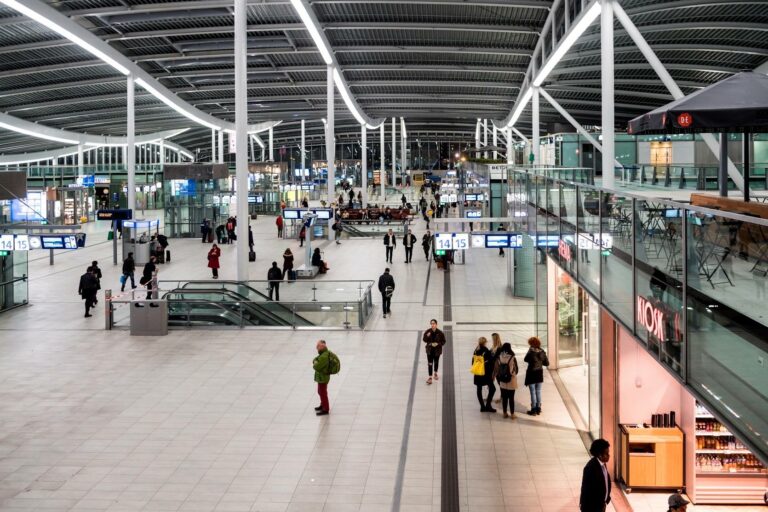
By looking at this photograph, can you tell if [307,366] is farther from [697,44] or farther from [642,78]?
[642,78]

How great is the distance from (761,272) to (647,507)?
5.50 metres

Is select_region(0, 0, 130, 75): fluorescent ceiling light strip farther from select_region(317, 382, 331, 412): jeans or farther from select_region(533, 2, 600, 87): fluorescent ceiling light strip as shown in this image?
select_region(317, 382, 331, 412): jeans

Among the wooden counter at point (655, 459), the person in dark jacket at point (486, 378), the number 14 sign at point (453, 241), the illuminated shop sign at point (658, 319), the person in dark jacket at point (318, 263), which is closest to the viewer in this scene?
the illuminated shop sign at point (658, 319)

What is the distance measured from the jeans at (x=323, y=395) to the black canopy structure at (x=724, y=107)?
22.2 ft

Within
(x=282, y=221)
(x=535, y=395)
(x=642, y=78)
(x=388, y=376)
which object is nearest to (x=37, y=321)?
(x=388, y=376)

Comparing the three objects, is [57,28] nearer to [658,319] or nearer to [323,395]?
[323,395]

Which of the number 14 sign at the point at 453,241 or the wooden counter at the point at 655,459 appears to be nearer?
the wooden counter at the point at 655,459

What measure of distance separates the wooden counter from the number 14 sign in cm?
1391

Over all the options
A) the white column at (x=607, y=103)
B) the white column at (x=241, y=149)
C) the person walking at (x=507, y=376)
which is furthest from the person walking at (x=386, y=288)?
the person walking at (x=507, y=376)

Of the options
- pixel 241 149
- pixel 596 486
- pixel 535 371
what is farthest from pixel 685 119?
pixel 241 149

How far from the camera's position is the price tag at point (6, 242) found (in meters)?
22.0

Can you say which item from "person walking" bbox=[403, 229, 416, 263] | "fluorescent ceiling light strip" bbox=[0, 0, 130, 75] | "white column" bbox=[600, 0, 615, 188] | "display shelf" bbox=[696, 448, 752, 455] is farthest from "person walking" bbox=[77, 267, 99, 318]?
"display shelf" bbox=[696, 448, 752, 455]

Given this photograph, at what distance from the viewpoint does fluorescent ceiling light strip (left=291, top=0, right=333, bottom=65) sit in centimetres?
3335

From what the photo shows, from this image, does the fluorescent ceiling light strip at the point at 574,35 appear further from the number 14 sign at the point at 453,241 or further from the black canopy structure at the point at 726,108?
the black canopy structure at the point at 726,108
